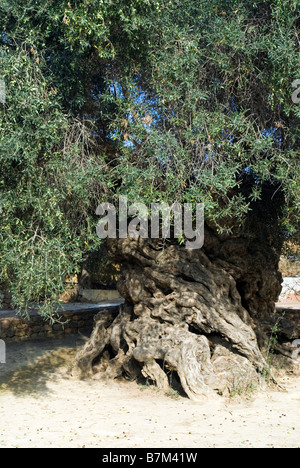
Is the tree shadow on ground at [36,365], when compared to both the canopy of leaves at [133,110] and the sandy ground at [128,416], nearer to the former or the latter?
the sandy ground at [128,416]

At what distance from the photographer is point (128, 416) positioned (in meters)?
8.13

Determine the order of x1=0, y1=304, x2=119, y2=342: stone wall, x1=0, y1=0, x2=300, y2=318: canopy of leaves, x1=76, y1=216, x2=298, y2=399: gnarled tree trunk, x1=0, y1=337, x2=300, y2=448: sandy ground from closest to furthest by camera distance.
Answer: x1=0, y1=337, x2=300, y2=448: sandy ground
x1=0, y1=0, x2=300, y2=318: canopy of leaves
x1=76, y1=216, x2=298, y2=399: gnarled tree trunk
x1=0, y1=304, x2=119, y2=342: stone wall

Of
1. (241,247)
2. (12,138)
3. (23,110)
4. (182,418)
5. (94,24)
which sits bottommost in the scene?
(182,418)

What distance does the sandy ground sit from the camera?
266 inches

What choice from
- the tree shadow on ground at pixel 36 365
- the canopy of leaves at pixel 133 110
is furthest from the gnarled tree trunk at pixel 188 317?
the canopy of leaves at pixel 133 110

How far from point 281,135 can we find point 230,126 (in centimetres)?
154

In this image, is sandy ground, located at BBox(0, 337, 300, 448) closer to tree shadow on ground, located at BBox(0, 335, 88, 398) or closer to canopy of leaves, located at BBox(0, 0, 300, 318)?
tree shadow on ground, located at BBox(0, 335, 88, 398)

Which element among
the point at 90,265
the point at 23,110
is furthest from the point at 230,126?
the point at 90,265

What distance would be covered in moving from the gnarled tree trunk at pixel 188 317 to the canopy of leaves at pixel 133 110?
1882mm

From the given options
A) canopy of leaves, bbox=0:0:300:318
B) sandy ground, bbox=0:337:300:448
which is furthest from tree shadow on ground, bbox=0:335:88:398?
canopy of leaves, bbox=0:0:300:318

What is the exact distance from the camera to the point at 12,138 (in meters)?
7.36

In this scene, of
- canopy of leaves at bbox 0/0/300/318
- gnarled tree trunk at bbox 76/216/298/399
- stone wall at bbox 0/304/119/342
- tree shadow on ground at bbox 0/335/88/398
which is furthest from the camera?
stone wall at bbox 0/304/119/342

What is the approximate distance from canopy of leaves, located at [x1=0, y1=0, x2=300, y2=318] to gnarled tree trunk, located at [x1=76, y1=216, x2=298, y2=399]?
1.88 metres

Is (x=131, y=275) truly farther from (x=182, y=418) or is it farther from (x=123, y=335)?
(x=182, y=418)
